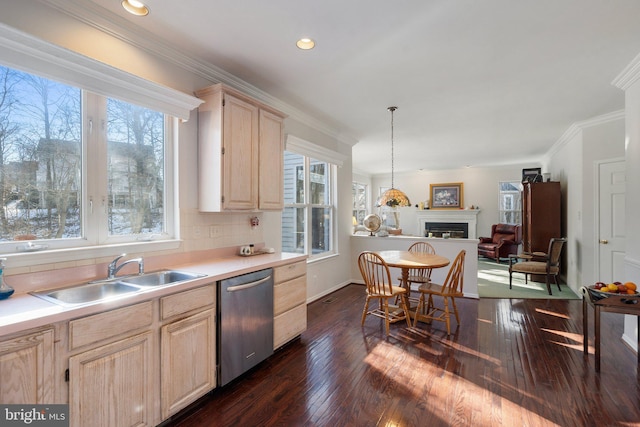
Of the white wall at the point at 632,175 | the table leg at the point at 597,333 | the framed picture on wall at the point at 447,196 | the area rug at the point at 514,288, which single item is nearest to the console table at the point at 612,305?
the table leg at the point at 597,333

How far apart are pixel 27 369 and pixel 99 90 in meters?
1.66

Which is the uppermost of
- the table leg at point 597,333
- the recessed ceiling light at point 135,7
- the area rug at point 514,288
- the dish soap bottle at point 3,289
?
the recessed ceiling light at point 135,7

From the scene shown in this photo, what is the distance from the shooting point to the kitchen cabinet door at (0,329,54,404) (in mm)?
1257

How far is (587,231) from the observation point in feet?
15.3

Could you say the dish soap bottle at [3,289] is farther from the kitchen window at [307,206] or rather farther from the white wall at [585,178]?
the white wall at [585,178]

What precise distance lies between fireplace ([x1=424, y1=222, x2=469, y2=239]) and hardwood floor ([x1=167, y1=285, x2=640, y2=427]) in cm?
550

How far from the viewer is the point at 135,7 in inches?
79.3

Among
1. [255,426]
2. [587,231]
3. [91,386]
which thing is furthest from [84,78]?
[587,231]

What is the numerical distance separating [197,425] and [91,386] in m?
0.71

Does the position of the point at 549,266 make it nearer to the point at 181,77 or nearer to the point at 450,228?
the point at 450,228

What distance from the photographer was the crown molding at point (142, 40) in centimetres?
196

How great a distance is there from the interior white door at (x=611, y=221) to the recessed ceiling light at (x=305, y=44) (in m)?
4.61

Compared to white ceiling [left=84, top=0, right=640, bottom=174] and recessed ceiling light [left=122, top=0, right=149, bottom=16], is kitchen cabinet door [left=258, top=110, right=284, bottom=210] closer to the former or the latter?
white ceiling [left=84, top=0, right=640, bottom=174]

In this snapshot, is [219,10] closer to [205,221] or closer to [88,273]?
[205,221]
